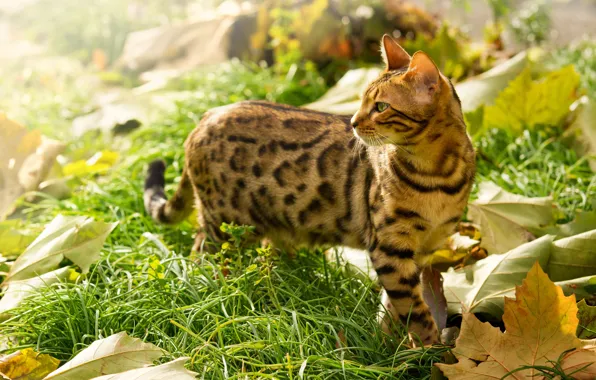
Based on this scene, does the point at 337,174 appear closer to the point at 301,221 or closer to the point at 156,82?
the point at 301,221

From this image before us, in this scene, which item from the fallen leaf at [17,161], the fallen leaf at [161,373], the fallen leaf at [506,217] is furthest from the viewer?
the fallen leaf at [17,161]

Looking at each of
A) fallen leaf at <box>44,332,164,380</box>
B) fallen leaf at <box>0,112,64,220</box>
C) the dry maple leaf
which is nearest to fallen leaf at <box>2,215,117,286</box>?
fallen leaf at <box>44,332,164,380</box>

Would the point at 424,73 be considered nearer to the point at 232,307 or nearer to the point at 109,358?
the point at 232,307

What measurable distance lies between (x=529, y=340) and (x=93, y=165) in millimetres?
3094

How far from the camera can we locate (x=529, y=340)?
6.88 ft

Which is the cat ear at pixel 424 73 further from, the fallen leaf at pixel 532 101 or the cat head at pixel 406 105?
the fallen leaf at pixel 532 101

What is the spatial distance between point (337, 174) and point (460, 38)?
399 centimetres

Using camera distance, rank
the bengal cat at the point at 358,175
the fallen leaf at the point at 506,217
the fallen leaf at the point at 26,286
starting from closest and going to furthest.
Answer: the bengal cat at the point at 358,175
the fallen leaf at the point at 26,286
the fallen leaf at the point at 506,217

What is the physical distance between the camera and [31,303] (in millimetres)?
2676

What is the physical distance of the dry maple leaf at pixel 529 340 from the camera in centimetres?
205

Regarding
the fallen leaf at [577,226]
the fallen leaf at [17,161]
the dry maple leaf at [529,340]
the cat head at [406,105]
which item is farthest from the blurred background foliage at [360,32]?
the dry maple leaf at [529,340]

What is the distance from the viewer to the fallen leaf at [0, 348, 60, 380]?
227 cm

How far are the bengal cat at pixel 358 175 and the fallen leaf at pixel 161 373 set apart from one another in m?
0.92

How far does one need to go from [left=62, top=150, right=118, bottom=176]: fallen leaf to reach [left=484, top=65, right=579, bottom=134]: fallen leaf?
247cm
